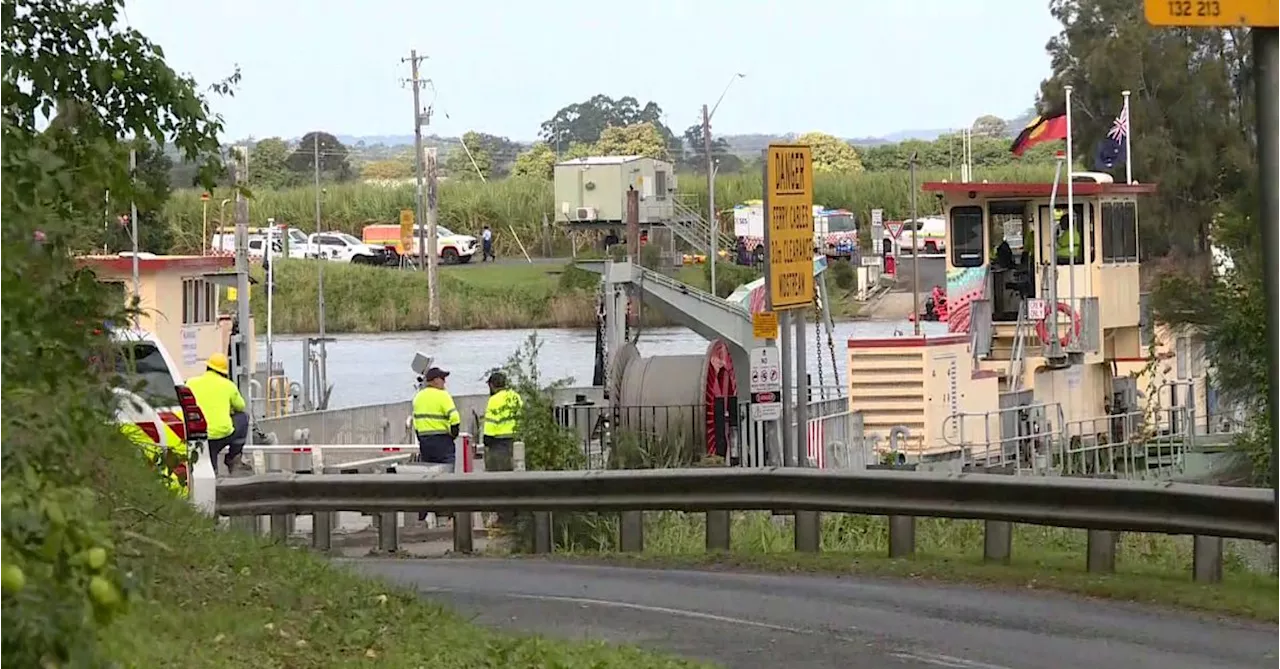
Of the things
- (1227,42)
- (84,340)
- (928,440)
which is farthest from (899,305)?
(84,340)

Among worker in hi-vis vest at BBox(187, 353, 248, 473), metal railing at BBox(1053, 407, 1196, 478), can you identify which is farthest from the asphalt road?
metal railing at BBox(1053, 407, 1196, 478)

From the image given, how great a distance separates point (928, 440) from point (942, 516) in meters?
16.7

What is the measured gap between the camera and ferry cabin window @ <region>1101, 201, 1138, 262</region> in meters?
34.7

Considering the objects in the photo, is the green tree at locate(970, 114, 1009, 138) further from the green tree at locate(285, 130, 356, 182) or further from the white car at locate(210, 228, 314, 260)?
the white car at locate(210, 228, 314, 260)

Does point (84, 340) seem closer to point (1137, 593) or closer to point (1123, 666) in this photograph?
point (1123, 666)

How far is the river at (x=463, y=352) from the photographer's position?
43750 millimetres

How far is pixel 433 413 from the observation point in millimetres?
21969

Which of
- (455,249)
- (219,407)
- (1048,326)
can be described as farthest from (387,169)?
(219,407)

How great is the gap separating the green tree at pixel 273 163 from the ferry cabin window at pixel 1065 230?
2843 inches

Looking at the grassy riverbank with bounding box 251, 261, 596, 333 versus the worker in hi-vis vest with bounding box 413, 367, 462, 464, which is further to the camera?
the grassy riverbank with bounding box 251, 261, 596, 333

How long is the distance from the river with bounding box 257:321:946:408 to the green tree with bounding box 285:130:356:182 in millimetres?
52504

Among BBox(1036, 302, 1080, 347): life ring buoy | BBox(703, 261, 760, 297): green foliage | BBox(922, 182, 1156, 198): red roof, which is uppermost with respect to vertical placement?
BBox(922, 182, 1156, 198): red roof

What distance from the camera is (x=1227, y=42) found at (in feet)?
216

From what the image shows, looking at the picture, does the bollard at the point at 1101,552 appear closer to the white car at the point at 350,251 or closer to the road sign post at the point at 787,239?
the road sign post at the point at 787,239
